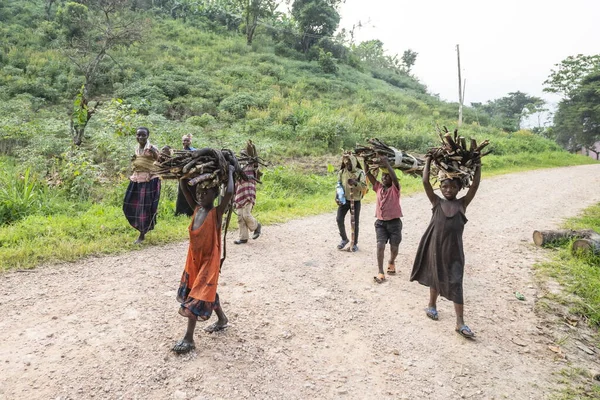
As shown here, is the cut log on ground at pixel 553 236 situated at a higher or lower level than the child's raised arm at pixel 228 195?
lower

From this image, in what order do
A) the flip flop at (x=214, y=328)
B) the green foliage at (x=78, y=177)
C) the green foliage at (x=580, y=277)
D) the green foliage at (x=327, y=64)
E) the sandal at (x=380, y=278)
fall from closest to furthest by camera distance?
the flip flop at (x=214, y=328) < the green foliage at (x=580, y=277) < the sandal at (x=380, y=278) < the green foliage at (x=78, y=177) < the green foliage at (x=327, y=64)

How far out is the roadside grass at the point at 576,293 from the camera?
3.06m

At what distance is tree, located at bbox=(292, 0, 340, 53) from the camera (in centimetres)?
3494

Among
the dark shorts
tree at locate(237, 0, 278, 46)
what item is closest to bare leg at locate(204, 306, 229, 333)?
Result: the dark shorts

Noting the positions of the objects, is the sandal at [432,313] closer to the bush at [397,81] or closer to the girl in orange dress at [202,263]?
the girl in orange dress at [202,263]

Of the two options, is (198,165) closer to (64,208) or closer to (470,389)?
(470,389)

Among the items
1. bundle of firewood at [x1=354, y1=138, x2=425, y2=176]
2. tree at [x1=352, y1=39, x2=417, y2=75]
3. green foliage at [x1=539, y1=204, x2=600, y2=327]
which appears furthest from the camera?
tree at [x1=352, y1=39, x2=417, y2=75]

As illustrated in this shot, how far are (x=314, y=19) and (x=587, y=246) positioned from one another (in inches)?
1385

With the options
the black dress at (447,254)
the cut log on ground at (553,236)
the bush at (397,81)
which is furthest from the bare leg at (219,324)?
the bush at (397,81)

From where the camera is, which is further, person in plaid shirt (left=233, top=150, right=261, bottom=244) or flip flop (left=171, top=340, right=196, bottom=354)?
person in plaid shirt (left=233, top=150, right=261, bottom=244)

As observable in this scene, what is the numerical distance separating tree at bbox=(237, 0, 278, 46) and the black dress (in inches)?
1317

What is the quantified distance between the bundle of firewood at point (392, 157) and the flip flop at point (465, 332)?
5.92 ft

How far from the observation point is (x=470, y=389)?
2969 millimetres

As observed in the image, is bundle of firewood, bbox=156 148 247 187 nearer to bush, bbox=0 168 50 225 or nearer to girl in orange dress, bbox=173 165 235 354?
girl in orange dress, bbox=173 165 235 354
